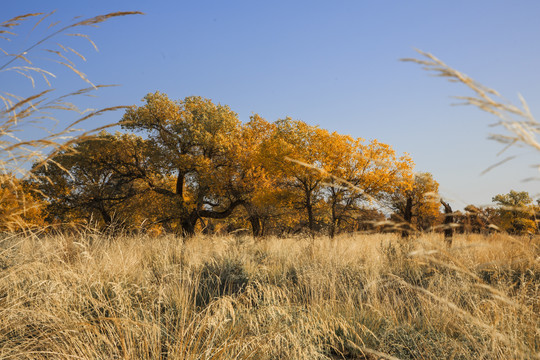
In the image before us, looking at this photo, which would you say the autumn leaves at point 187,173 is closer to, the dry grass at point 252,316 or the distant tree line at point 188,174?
the distant tree line at point 188,174

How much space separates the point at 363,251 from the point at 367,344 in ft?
16.8

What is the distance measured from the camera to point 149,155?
62.9 feet

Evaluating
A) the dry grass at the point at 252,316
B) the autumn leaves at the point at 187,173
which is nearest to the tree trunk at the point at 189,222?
the autumn leaves at the point at 187,173

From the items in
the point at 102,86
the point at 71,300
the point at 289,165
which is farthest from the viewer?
the point at 289,165

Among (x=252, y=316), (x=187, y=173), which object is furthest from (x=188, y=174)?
(x=252, y=316)

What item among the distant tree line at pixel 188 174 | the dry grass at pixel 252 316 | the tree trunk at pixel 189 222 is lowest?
the dry grass at pixel 252 316

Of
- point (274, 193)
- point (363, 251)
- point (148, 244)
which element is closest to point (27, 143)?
point (148, 244)

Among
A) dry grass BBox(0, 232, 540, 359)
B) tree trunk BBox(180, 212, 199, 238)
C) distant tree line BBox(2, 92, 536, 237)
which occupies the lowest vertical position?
dry grass BBox(0, 232, 540, 359)

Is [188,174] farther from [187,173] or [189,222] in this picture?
[189,222]

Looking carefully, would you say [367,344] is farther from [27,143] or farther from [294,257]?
[294,257]

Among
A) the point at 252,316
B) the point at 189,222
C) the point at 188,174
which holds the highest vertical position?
the point at 188,174

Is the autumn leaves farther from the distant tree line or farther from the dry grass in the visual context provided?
the dry grass

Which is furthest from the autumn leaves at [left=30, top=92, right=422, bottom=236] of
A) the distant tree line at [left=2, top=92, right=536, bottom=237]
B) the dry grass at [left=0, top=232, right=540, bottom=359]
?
the dry grass at [left=0, top=232, right=540, bottom=359]

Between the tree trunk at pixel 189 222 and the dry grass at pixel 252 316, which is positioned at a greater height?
the tree trunk at pixel 189 222
